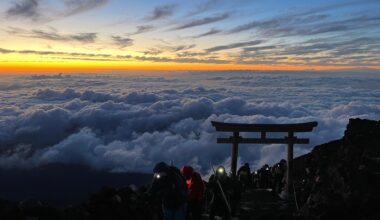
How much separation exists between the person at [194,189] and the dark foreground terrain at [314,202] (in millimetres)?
1308

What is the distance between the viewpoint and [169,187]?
8.84 meters

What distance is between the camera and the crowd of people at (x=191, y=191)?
883cm

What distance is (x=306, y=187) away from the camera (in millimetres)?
15922

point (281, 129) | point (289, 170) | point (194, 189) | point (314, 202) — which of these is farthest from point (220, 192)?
point (281, 129)

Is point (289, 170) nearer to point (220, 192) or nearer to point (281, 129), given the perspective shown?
point (281, 129)

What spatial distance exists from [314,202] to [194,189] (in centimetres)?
370

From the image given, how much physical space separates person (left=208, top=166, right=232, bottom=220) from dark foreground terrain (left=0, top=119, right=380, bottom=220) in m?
1.16

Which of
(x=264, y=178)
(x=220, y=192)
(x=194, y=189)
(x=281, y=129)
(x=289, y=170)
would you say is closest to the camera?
(x=194, y=189)

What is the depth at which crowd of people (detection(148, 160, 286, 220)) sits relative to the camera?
8828 mm

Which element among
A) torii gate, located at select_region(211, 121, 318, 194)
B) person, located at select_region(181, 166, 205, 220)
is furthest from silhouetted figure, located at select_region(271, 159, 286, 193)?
person, located at select_region(181, 166, 205, 220)

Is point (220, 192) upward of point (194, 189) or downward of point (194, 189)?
downward

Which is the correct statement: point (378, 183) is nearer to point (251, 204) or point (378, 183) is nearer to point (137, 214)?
point (251, 204)

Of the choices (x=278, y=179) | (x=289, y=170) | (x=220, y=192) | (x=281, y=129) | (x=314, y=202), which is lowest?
(x=278, y=179)

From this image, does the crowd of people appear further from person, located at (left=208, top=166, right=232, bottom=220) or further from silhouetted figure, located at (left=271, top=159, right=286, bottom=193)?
silhouetted figure, located at (left=271, top=159, right=286, bottom=193)
